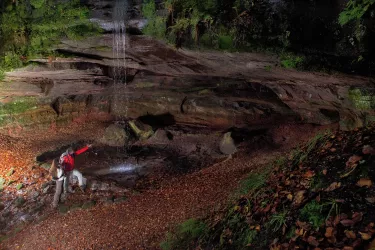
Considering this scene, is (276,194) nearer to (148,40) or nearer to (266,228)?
(266,228)

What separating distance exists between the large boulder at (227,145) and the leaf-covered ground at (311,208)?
641cm

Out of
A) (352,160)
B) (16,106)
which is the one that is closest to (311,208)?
(352,160)

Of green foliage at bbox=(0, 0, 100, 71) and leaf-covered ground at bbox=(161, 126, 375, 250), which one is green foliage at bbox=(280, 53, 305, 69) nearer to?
leaf-covered ground at bbox=(161, 126, 375, 250)

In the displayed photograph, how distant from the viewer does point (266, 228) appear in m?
4.79

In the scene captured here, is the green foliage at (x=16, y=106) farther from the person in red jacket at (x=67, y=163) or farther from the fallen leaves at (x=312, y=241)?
the fallen leaves at (x=312, y=241)

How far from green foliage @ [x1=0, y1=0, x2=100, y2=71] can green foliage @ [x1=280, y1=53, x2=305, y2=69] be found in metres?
6.09

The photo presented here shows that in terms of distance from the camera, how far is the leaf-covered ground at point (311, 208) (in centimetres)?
370

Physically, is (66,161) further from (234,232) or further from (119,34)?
(234,232)

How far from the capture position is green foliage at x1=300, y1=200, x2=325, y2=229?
4020 millimetres

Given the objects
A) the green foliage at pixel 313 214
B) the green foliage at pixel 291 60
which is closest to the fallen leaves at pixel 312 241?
the green foliage at pixel 313 214

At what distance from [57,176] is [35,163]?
155 inches

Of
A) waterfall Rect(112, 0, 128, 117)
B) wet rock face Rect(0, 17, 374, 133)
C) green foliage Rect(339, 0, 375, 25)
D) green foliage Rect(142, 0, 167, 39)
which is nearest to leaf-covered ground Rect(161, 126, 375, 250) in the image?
green foliage Rect(339, 0, 375, 25)

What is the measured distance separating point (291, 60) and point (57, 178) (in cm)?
889

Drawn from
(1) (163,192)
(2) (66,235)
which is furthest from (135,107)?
(2) (66,235)
